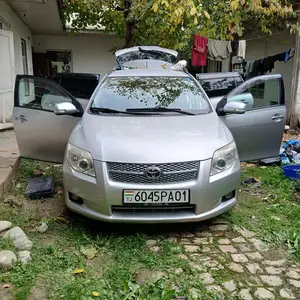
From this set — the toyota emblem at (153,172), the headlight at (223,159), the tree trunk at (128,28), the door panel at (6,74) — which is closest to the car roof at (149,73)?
the headlight at (223,159)

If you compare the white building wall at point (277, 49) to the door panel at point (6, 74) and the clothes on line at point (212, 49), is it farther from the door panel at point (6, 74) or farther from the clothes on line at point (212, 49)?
the door panel at point (6, 74)

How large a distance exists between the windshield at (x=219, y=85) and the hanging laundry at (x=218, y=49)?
14.7 feet

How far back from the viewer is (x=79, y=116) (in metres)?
4.11

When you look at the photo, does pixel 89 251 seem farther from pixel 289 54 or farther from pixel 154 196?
pixel 289 54

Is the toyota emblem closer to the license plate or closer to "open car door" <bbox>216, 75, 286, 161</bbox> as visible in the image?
the license plate

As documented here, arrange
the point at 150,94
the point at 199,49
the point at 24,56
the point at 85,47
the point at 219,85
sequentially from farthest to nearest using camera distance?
1. the point at 85,47
2. the point at 24,56
3. the point at 199,49
4. the point at 219,85
5. the point at 150,94

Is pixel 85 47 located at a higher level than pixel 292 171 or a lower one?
higher

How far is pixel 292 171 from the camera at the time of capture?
4.80 m

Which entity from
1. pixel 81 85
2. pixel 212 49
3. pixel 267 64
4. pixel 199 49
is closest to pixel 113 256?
pixel 81 85

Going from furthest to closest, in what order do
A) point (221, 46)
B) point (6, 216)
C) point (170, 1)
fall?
point (221, 46)
point (170, 1)
point (6, 216)

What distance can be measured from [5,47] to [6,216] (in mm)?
5365

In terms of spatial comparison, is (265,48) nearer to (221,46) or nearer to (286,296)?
(221,46)

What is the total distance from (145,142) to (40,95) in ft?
6.55

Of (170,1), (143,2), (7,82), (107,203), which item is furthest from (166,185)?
(7,82)
